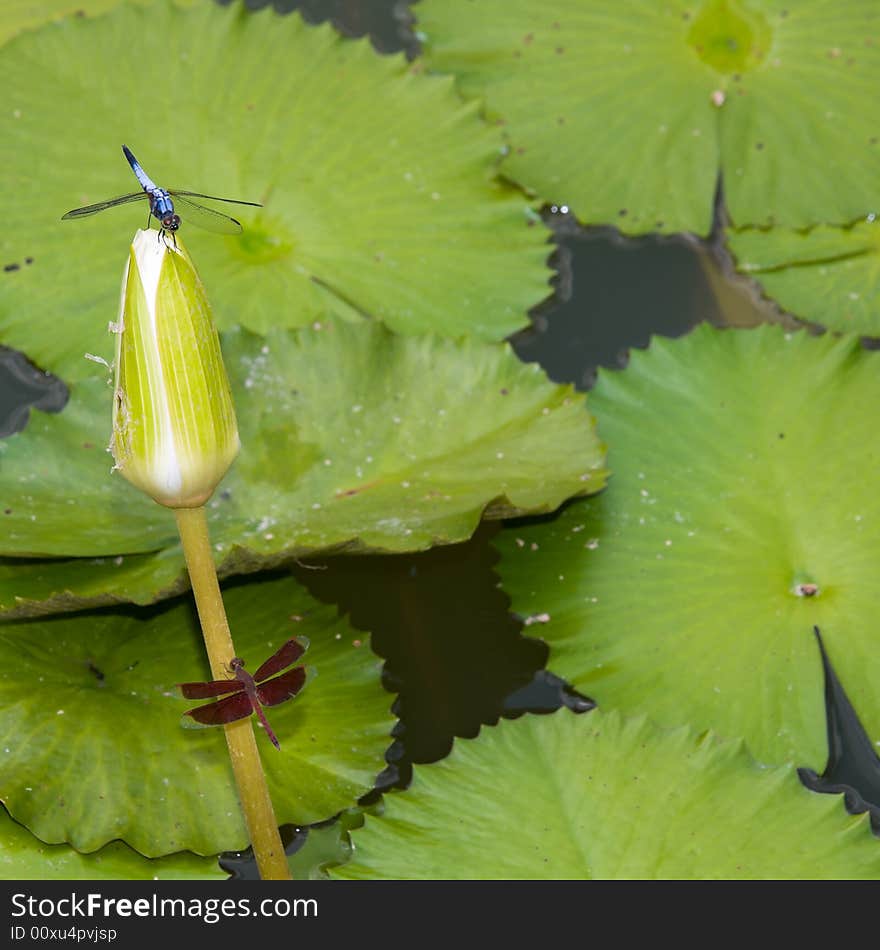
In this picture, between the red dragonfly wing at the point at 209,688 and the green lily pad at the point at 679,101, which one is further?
the green lily pad at the point at 679,101

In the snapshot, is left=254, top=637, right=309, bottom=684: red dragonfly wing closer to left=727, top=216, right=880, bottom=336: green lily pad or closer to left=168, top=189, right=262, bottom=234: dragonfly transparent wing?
left=168, top=189, right=262, bottom=234: dragonfly transparent wing

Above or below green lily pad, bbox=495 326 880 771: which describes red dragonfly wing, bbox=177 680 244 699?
below

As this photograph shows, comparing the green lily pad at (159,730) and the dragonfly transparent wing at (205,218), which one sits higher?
the dragonfly transparent wing at (205,218)

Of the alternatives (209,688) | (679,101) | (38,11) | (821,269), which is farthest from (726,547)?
(38,11)

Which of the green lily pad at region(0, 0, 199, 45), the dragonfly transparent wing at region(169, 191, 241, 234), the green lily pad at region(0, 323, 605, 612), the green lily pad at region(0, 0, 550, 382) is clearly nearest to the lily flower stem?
the green lily pad at region(0, 323, 605, 612)

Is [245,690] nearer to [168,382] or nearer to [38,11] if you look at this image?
[168,382]

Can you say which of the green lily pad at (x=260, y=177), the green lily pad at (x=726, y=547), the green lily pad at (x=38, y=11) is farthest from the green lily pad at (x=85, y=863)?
the green lily pad at (x=38, y=11)

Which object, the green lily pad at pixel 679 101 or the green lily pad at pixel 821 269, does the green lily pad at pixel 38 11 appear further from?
the green lily pad at pixel 821 269
